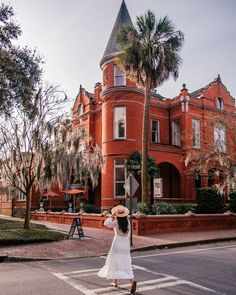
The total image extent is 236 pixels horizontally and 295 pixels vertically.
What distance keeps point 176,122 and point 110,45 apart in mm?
9684

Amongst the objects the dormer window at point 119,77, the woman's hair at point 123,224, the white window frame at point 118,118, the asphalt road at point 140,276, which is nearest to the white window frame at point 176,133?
the white window frame at point 118,118

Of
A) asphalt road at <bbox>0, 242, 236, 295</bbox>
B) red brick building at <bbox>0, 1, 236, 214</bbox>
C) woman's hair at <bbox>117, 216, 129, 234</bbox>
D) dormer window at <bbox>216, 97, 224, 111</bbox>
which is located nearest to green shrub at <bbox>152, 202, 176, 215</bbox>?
red brick building at <bbox>0, 1, 236, 214</bbox>

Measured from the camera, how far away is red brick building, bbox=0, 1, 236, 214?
27469mm

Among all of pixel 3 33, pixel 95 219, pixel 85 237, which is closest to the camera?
pixel 3 33

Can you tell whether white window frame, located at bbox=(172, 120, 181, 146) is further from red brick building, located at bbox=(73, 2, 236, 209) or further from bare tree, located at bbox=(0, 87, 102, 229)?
bare tree, located at bbox=(0, 87, 102, 229)

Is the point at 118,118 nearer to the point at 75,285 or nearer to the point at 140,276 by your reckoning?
the point at 140,276

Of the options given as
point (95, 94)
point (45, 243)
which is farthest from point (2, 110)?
point (95, 94)

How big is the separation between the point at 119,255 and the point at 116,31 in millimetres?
25666

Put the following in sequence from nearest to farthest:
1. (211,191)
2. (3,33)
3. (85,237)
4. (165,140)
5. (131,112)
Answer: (3,33)
(85,237)
(211,191)
(131,112)
(165,140)

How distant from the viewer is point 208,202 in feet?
76.0

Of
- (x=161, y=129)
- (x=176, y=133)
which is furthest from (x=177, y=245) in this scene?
(x=176, y=133)

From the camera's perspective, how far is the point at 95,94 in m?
34.2

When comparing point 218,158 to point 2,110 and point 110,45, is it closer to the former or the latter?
point 110,45

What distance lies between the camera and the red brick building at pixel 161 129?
27.5m
